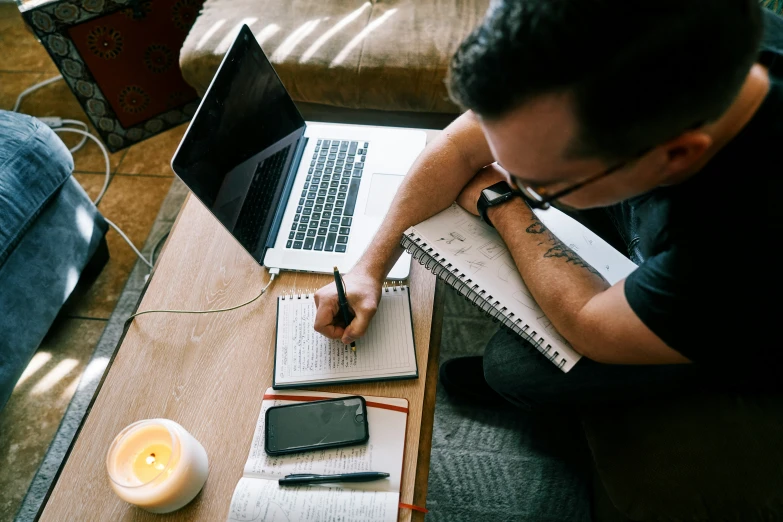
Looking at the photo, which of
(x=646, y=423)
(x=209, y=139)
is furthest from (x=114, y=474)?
(x=646, y=423)

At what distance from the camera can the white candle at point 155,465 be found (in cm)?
68

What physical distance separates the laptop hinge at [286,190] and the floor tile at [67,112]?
49.2 inches

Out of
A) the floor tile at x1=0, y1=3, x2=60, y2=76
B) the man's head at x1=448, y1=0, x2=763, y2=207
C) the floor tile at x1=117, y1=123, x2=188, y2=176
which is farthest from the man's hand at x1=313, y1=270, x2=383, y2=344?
the floor tile at x1=0, y1=3, x2=60, y2=76

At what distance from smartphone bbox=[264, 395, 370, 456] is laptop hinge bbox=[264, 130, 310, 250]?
13.5 inches

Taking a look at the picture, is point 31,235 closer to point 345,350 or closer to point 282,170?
point 282,170

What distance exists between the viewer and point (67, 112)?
2.22 meters

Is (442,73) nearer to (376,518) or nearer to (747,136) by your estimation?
(747,136)

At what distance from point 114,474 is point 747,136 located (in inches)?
36.5

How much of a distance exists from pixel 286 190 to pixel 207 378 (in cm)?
41

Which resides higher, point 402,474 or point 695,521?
point 402,474

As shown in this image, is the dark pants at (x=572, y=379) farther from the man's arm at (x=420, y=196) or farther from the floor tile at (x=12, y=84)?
the floor tile at (x=12, y=84)

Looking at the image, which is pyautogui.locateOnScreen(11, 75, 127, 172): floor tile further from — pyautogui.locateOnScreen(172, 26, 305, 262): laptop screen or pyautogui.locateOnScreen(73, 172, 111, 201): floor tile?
pyautogui.locateOnScreen(172, 26, 305, 262): laptop screen

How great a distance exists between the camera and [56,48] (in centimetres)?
175

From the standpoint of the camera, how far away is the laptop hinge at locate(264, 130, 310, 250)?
1.02 meters
